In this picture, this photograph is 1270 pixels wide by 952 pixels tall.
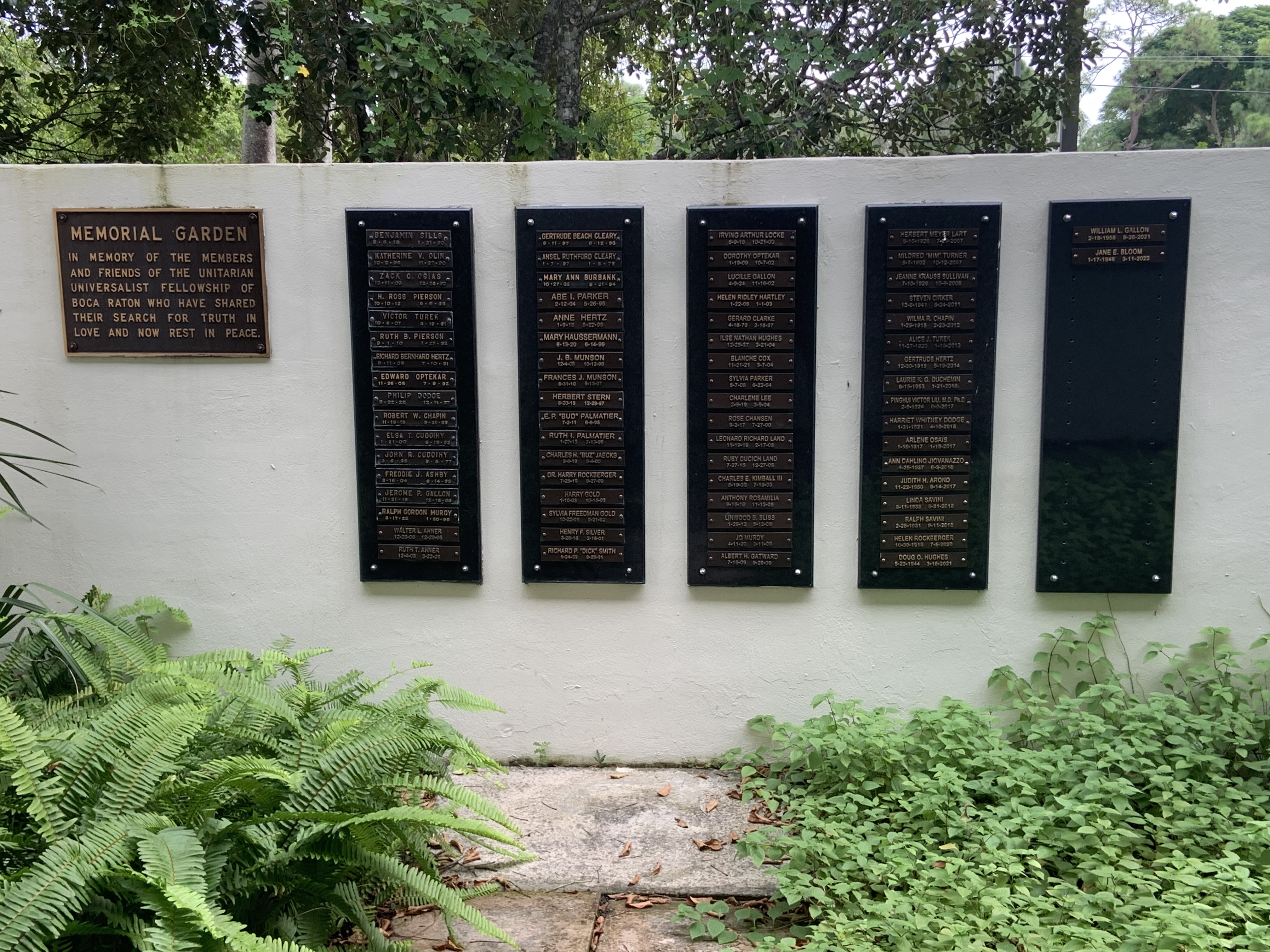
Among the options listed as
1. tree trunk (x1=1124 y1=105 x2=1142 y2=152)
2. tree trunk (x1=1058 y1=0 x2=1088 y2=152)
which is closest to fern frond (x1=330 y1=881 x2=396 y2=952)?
tree trunk (x1=1058 y1=0 x2=1088 y2=152)

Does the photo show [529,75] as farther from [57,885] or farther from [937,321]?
[57,885]

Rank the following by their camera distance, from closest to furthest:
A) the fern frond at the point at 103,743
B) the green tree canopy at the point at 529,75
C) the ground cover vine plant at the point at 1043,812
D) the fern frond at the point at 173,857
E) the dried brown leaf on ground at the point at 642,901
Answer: the fern frond at the point at 173,857, the fern frond at the point at 103,743, the ground cover vine plant at the point at 1043,812, the dried brown leaf on ground at the point at 642,901, the green tree canopy at the point at 529,75

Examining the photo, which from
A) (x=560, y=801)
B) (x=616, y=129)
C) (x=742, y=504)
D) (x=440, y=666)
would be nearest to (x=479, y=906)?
(x=560, y=801)

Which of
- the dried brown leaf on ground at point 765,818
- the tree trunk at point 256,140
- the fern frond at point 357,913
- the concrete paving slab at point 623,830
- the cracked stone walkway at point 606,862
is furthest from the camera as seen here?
the tree trunk at point 256,140

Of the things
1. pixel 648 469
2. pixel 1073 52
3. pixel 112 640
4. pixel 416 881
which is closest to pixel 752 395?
pixel 648 469

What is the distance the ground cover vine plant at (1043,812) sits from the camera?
272 cm

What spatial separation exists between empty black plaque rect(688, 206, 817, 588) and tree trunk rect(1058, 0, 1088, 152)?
393 centimetres

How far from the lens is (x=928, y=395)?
3.86m

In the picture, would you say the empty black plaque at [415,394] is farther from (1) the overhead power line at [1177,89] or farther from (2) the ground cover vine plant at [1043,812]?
(1) the overhead power line at [1177,89]

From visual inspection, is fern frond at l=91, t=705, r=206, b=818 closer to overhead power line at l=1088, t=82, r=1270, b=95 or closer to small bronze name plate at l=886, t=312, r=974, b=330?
small bronze name plate at l=886, t=312, r=974, b=330

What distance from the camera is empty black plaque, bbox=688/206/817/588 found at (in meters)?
3.85

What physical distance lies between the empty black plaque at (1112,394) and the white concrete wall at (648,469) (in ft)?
0.24

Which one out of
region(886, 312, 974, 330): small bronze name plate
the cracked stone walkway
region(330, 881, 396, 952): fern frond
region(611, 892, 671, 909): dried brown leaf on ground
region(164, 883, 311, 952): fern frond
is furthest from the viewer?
region(886, 312, 974, 330): small bronze name plate

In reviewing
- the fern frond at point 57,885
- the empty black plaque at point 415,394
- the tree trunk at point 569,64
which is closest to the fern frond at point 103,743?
the fern frond at point 57,885
